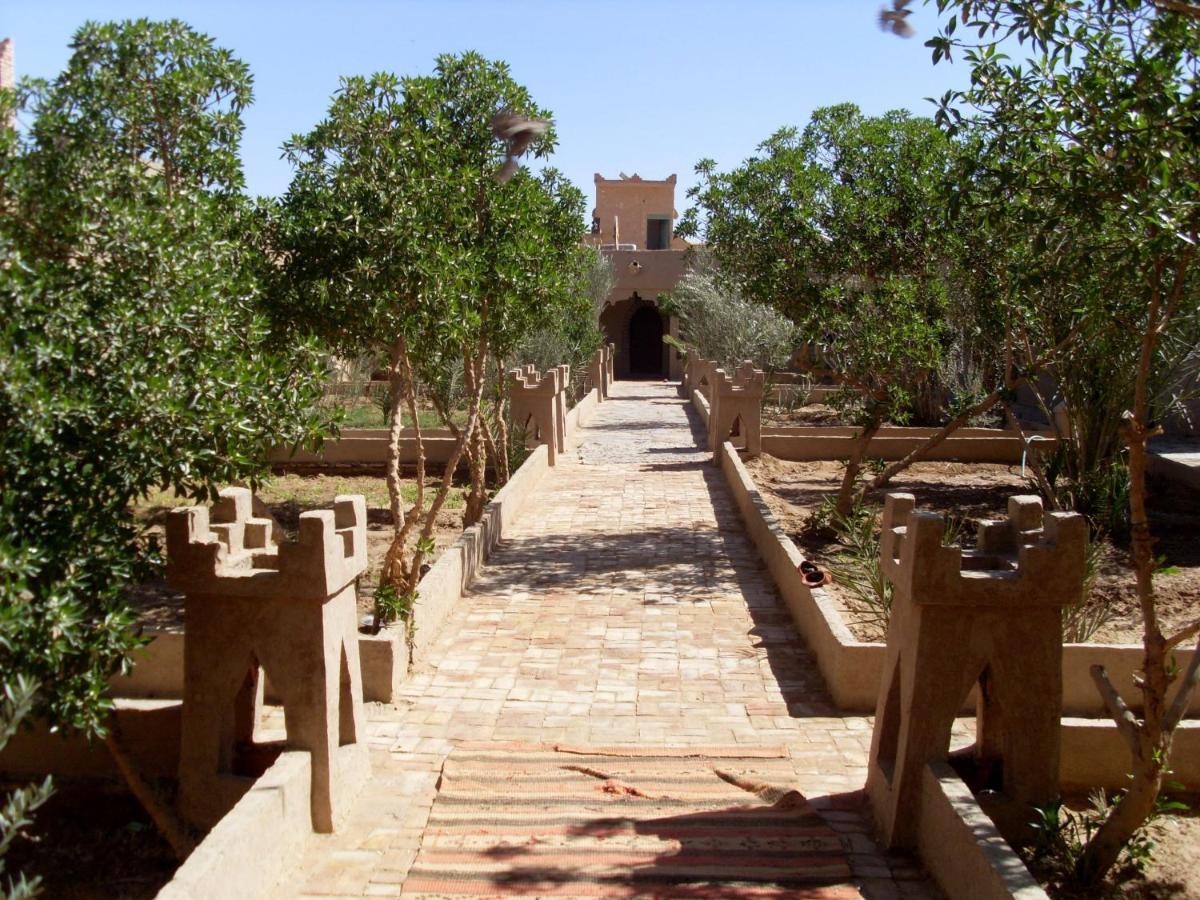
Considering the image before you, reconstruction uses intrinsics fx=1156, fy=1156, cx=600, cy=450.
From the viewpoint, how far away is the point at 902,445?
17.9 metres

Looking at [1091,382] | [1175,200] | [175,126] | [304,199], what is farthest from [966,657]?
[1091,382]

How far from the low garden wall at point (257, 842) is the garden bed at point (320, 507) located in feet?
12.7

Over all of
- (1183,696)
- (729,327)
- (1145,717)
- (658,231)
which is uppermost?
(658,231)

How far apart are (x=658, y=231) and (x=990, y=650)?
4004 cm

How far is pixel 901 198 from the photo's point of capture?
37.2 feet

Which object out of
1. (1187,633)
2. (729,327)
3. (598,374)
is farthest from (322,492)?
(598,374)

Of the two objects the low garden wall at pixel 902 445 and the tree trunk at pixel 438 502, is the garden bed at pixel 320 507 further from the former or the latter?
the low garden wall at pixel 902 445

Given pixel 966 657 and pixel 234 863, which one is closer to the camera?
pixel 234 863

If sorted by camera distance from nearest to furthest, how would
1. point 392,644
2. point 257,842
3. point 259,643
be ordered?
point 257,842
point 259,643
point 392,644

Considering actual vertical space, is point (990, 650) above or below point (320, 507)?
above

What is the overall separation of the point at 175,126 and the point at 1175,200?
6.29 meters

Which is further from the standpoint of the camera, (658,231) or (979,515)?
(658,231)

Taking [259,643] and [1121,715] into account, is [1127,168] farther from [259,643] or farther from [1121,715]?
[259,643]

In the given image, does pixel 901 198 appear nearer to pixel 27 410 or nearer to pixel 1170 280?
pixel 1170 280
